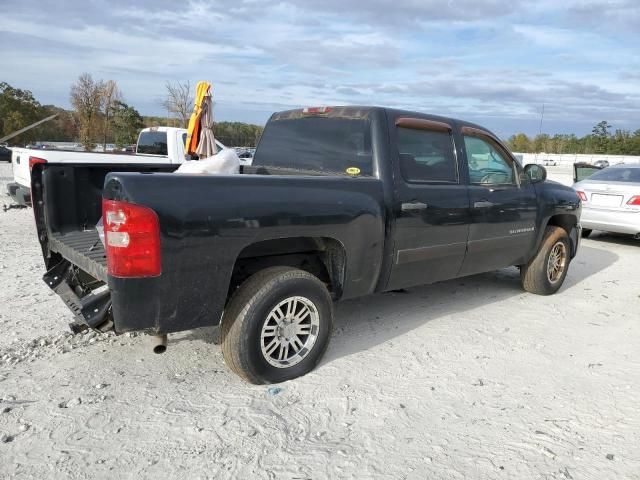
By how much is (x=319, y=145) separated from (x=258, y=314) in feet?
5.71

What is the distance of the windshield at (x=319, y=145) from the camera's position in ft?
13.6

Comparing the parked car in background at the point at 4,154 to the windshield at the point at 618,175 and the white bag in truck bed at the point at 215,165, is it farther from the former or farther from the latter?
the white bag in truck bed at the point at 215,165

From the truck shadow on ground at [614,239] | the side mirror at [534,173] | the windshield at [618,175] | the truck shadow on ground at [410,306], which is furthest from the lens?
the truck shadow on ground at [614,239]

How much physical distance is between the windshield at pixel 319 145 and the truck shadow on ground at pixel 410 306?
4.63 feet

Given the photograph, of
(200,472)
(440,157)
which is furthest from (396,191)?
(200,472)

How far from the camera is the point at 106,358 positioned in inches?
152

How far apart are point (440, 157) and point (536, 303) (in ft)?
7.27

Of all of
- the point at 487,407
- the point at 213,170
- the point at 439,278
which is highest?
the point at 213,170

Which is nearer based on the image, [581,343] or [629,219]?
[581,343]

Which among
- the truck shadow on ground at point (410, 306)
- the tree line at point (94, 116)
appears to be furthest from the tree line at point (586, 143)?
the truck shadow on ground at point (410, 306)

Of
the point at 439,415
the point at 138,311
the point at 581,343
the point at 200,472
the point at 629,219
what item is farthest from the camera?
the point at 629,219

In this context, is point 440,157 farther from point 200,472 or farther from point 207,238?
point 200,472

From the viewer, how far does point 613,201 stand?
9.04 m

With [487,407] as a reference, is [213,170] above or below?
above
